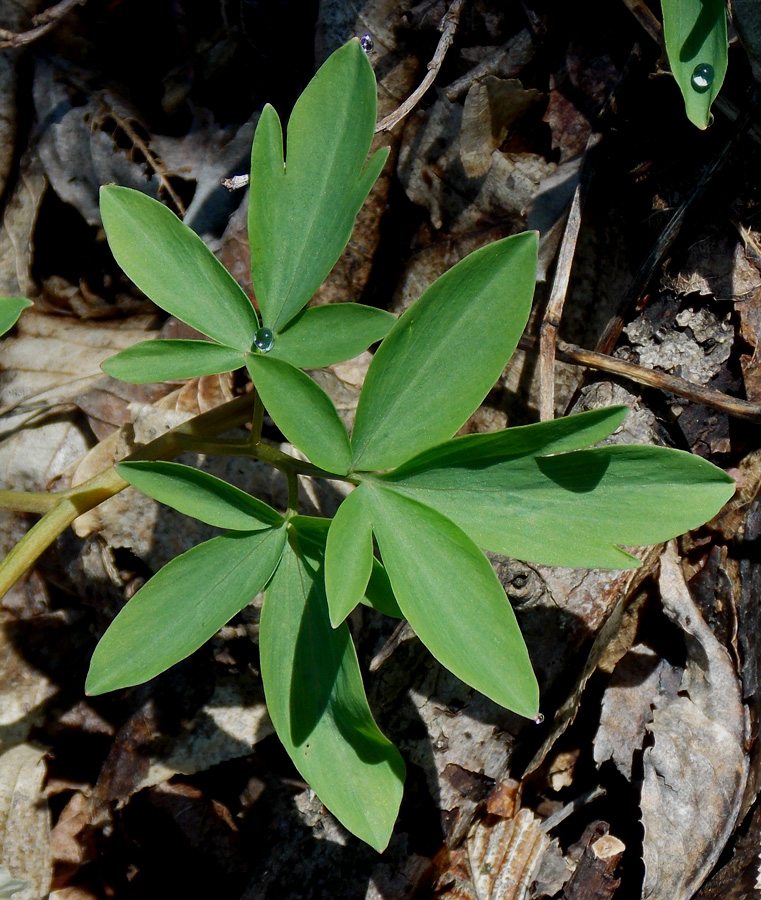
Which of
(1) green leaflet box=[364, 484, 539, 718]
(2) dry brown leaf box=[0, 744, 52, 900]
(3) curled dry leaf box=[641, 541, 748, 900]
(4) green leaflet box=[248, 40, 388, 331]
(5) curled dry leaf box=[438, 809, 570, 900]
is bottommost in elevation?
(2) dry brown leaf box=[0, 744, 52, 900]

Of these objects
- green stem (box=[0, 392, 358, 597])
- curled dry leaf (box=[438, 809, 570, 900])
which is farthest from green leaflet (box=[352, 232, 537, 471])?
curled dry leaf (box=[438, 809, 570, 900])

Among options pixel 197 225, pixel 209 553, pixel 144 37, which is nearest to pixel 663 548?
pixel 209 553

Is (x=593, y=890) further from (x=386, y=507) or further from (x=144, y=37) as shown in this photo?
(x=144, y=37)

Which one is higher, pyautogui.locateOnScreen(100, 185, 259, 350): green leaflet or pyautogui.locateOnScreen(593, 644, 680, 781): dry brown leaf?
pyautogui.locateOnScreen(100, 185, 259, 350): green leaflet

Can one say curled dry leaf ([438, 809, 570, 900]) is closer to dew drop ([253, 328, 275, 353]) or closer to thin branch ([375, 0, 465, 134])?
dew drop ([253, 328, 275, 353])

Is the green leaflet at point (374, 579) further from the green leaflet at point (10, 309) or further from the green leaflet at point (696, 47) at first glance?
the green leaflet at point (696, 47)

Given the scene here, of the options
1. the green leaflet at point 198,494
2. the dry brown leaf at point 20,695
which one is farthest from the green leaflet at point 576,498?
the dry brown leaf at point 20,695

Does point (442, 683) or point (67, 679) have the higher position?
point (442, 683)
